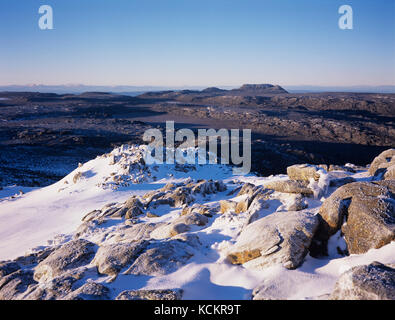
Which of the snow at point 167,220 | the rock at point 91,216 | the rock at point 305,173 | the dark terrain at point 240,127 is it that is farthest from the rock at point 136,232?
Result: the dark terrain at point 240,127

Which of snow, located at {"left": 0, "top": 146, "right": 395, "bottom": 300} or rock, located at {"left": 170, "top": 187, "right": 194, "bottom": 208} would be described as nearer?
snow, located at {"left": 0, "top": 146, "right": 395, "bottom": 300}

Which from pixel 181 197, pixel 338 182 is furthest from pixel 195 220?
pixel 338 182

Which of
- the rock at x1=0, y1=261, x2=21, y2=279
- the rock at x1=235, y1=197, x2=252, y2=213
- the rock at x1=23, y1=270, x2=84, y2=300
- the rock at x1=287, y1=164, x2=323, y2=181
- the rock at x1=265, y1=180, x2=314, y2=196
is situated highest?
the rock at x1=287, y1=164, x2=323, y2=181

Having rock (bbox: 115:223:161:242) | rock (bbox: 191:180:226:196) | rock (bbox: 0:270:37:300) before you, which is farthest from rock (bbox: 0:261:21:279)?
rock (bbox: 191:180:226:196)

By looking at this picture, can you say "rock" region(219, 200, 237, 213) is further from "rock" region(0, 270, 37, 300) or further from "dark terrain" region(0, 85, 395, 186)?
"dark terrain" region(0, 85, 395, 186)
